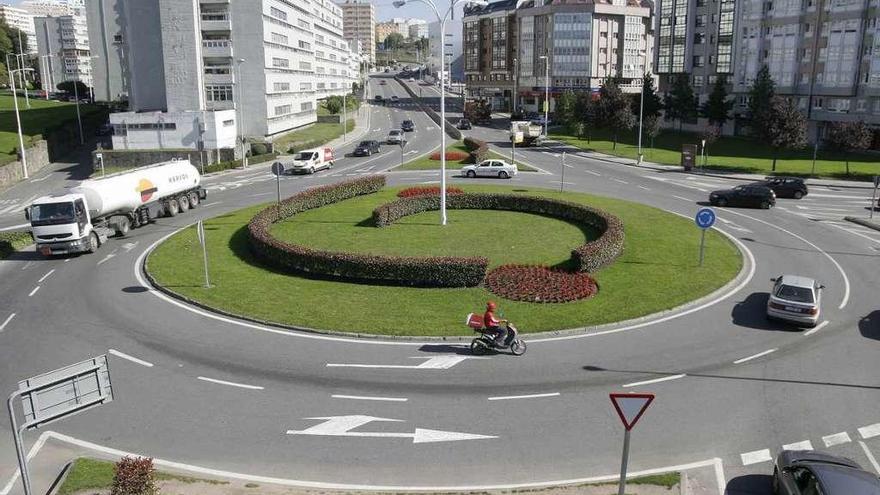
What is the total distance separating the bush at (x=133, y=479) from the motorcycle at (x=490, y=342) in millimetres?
10597

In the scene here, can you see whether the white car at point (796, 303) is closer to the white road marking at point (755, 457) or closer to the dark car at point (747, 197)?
the white road marking at point (755, 457)

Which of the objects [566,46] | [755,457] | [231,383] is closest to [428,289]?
[231,383]

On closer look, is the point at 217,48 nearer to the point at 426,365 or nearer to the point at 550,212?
the point at 550,212

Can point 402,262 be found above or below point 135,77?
below

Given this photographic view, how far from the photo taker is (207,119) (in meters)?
70.7

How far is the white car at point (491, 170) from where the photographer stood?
191 ft

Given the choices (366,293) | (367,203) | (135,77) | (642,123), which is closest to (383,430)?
(366,293)

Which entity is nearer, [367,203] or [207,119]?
[367,203]

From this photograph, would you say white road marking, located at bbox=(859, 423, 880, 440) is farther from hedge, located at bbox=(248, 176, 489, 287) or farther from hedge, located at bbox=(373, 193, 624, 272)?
hedge, located at bbox=(248, 176, 489, 287)

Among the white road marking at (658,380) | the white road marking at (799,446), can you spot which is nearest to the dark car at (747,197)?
the white road marking at (658,380)

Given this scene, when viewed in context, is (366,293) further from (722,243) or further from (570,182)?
(570,182)

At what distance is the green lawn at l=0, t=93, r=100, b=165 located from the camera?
69.0 metres

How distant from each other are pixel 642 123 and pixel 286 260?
6043cm

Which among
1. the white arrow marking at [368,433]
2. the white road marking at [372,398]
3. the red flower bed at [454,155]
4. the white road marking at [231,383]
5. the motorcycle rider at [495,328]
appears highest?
the red flower bed at [454,155]
